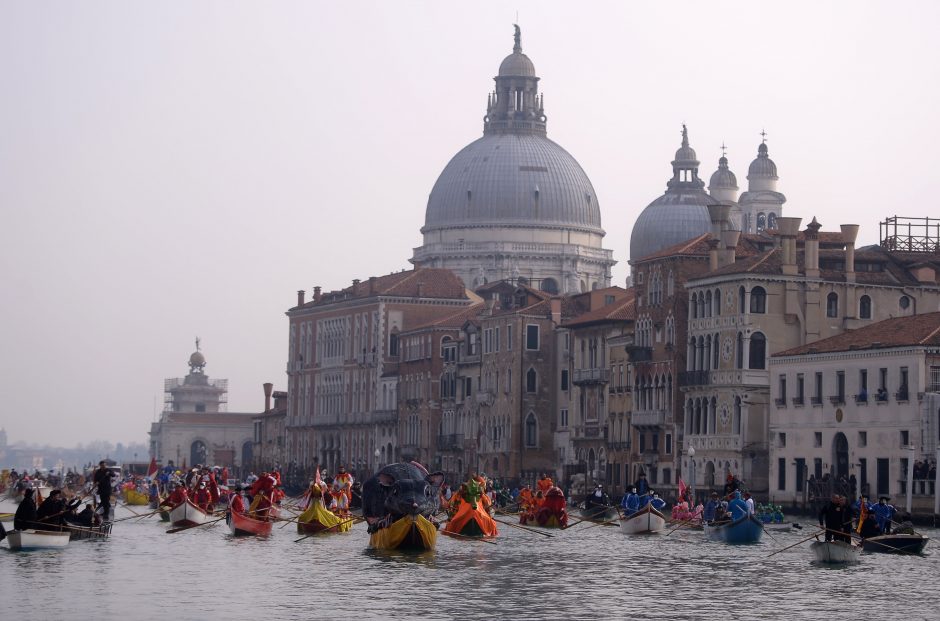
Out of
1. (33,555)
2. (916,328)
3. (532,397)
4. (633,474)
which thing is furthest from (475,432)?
(33,555)

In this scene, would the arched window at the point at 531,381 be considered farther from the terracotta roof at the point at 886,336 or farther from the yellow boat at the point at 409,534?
the yellow boat at the point at 409,534

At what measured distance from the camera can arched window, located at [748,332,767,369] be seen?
97.8m

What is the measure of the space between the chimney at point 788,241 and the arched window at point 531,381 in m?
27.4

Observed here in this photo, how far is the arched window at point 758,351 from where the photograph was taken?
321 feet

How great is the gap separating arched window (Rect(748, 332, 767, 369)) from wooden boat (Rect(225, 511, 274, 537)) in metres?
35.7

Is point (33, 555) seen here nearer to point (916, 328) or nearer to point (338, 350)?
point (916, 328)

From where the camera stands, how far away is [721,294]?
98938 millimetres

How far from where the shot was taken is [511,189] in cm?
17025

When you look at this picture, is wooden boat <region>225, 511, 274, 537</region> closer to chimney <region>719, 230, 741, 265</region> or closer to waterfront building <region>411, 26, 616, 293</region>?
chimney <region>719, 230, 741, 265</region>

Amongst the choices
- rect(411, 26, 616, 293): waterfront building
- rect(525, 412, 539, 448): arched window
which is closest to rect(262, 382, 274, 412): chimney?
rect(411, 26, 616, 293): waterfront building

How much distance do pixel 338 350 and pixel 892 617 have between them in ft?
373

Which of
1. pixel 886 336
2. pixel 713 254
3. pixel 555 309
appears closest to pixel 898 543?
pixel 886 336

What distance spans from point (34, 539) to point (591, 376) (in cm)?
6024

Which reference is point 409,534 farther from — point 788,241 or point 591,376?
point 591,376
